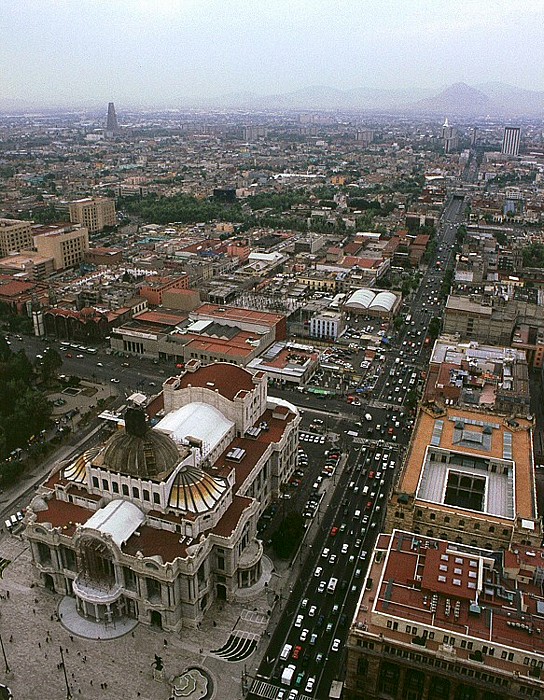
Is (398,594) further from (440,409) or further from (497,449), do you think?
(440,409)

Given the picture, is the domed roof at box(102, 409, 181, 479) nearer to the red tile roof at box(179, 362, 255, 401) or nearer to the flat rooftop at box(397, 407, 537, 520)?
the red tile roof at box(179, 362, 255, 401)

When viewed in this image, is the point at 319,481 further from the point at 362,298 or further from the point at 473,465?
the point at 362,298

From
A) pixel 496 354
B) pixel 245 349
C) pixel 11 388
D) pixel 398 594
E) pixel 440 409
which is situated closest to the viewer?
pixel 398 594

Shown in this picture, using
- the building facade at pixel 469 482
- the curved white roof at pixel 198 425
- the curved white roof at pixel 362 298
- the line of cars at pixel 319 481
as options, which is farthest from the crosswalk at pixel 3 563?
the curved white roof at pixel 362 298

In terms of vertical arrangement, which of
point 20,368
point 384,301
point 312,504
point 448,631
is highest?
point 448,631

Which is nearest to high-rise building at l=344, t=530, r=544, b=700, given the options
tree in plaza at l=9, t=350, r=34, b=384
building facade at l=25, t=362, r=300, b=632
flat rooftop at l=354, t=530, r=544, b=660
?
flat rooftop at l=354, t=530, r=544, b=660

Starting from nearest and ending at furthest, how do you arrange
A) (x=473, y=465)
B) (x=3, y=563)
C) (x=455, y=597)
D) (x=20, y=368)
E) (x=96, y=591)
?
(x=455, y=597) → (x=96, y=591) → (x=3, y=563) → (x=473, y=465) → (x=20, y=368)

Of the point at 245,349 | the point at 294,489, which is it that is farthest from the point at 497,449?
the point at 245,349

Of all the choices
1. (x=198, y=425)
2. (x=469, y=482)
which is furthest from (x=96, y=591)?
(x=469, y=482)
